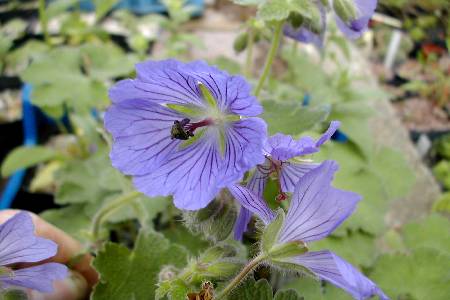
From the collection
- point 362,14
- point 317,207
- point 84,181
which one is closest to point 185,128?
point 317,207

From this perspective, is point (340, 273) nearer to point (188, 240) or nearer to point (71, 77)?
point (188, 240)

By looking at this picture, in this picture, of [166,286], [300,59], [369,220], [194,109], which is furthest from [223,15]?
[166,286]

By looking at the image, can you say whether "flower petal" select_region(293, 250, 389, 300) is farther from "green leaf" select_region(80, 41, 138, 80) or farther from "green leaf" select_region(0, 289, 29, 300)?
"green leaf" select_region(80, 41, 138, 80)

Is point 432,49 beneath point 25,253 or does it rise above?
beneath

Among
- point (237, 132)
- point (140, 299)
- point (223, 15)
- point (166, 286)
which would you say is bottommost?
point (223, 15)

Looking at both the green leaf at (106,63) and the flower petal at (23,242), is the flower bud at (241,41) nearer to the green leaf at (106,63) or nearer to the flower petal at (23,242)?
the green leaf at (106,63)

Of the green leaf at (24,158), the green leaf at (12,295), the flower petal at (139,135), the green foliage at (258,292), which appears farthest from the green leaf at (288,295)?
the green leaf at (24,158)

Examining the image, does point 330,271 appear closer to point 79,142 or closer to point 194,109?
point 194,109
